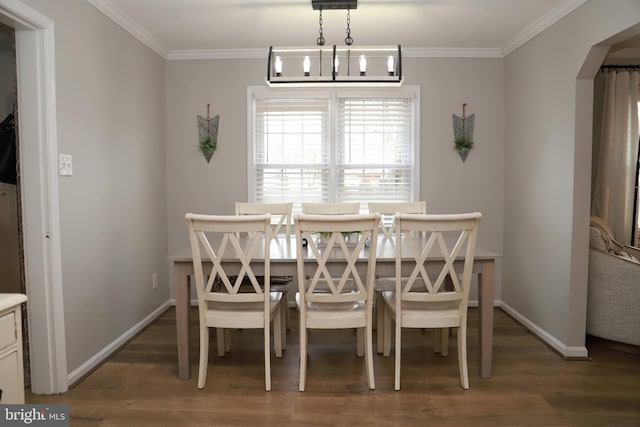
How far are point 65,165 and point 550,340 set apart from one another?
11.8 feet

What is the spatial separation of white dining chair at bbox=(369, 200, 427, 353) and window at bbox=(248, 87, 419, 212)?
17.8 inches

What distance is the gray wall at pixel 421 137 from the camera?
429cm

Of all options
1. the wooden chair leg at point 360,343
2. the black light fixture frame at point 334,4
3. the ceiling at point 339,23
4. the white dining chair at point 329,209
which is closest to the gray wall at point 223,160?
the ceiling at point 339,23

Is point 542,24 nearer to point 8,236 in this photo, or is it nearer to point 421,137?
point 421,137

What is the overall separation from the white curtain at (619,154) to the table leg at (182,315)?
3684 millimetres

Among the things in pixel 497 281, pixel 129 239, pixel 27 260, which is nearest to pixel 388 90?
pixel 497 281

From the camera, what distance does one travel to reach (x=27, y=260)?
2484 millimetres

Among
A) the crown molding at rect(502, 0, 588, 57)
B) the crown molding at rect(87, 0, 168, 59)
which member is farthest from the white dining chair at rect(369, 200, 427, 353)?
the crown molding at rect(87, 0, 168, 59)

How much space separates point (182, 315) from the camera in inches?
107

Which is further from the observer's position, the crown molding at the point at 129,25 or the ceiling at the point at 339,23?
the ceiling at the point at 339,23

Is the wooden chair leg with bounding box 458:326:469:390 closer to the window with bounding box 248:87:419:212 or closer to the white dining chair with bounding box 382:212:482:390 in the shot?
the white dining chair with bounding box 382:212:482:390

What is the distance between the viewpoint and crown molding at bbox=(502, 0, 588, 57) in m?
3.07

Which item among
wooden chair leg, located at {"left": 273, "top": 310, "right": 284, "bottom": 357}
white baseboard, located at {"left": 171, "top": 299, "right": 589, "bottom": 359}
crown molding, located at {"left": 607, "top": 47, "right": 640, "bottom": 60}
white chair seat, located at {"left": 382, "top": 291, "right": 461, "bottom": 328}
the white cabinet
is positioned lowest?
white baseboard, located at {"left": 171, "top": 299, "right": 589, "bottom": 359}

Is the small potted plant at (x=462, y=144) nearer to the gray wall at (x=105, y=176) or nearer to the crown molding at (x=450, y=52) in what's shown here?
the crown molding at (x=450, y=52)
